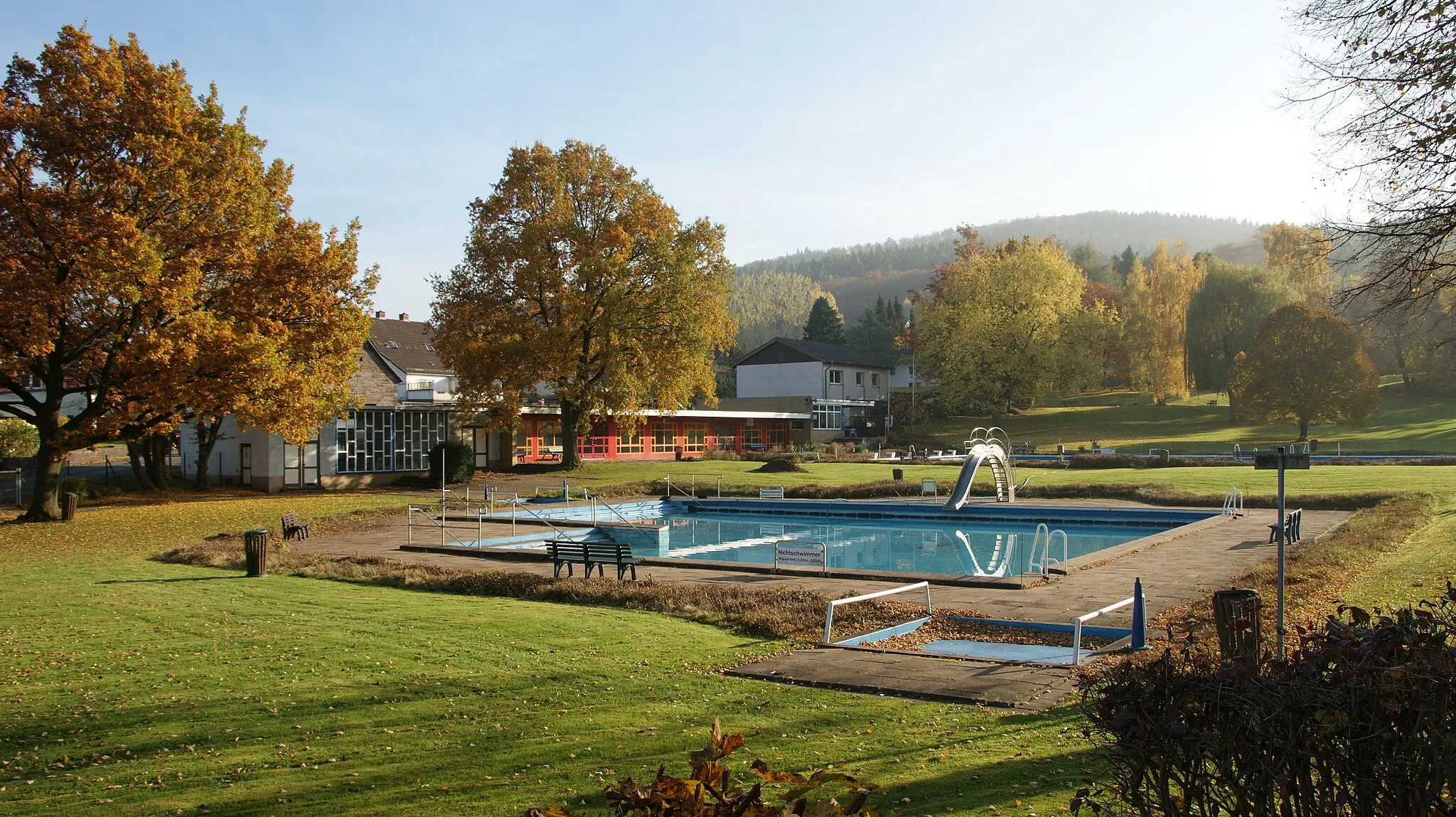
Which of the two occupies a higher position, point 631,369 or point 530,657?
point 631,369

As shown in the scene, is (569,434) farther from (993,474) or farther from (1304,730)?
(1304,730)

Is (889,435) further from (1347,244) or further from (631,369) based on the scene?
(1347,244)

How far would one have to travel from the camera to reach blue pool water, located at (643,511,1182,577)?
21766mm

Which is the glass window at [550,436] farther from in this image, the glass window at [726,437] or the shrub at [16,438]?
the shrub at [16,438]

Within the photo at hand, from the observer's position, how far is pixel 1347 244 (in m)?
10.3

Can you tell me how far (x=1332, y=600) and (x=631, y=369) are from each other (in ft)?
100

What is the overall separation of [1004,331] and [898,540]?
4164 cm

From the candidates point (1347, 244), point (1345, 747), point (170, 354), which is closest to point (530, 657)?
point (1345, 747)

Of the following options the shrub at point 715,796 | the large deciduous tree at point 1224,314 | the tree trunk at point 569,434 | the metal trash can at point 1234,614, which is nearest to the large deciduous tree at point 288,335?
the tree trunk at point 569,434

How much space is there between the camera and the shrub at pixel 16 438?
36031 mm

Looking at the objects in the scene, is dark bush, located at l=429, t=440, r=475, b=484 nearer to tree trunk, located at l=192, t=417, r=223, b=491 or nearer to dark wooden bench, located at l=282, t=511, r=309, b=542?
tree trunk, located at l=192, t=417, r=223, b=491

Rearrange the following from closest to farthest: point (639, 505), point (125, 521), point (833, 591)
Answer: point (833, 591) → point (125, 521) → point (639, 505)

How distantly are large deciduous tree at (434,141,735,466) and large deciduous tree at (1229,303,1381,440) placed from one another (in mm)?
31400

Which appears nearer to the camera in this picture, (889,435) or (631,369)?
(631,369)
